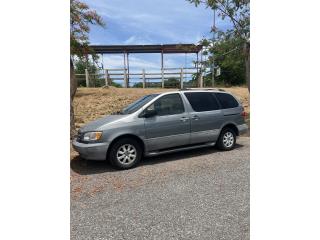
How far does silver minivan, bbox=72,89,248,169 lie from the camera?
5.62 m

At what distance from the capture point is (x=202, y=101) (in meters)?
6.94

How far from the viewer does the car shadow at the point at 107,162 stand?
5.71 m

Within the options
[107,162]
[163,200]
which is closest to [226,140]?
[107,162]

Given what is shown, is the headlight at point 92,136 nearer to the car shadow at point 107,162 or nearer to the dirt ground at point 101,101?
the car shadow at point 107,162

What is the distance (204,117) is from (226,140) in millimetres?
946

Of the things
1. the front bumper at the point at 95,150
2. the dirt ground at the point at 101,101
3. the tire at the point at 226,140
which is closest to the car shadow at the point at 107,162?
the tire at the point at 226,140

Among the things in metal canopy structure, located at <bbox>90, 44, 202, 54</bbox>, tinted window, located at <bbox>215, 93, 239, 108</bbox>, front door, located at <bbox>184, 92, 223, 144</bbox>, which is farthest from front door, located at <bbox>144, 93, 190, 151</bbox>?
metal canopy structure, located at <bbox>90, 44, 202, 54</bbox>

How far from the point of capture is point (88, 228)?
3260mm

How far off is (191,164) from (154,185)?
1441 mm

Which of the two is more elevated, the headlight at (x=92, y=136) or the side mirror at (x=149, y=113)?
the side mirror at (x=149, y=113)

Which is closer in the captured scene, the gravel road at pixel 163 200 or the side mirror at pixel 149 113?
the gravel road at pixel 163 200

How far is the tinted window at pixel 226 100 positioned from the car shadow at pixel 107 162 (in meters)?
1.21

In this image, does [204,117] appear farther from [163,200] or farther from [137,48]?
[137,48]
